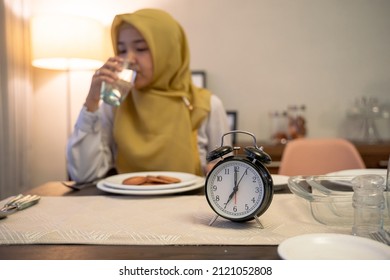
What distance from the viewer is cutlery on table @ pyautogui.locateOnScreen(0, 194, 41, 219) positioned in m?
0.45

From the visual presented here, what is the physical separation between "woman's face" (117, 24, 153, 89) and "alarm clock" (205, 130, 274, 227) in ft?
1.28

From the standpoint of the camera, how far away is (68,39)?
4.00 feet

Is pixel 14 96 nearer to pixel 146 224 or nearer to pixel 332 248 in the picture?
pixel 146 224

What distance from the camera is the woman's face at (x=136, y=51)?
729 mm

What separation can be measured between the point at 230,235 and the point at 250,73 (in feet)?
4.29

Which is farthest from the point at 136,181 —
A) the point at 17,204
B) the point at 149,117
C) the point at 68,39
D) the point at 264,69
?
the point at 264,69

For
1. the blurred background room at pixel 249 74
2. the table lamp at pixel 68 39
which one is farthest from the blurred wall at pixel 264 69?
the table lamp at pixel 68 39

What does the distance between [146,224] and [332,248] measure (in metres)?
0.21

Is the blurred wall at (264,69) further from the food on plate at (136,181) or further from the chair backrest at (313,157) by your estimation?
the food on plate at (136,181)

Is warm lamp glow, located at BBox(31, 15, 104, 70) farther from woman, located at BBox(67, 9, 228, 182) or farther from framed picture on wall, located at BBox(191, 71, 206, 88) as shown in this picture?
framed picture on wall, located at BBox(191, 71, 206, 88)

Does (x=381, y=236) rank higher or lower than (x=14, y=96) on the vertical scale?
lower

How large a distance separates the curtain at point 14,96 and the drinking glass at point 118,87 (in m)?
0.74

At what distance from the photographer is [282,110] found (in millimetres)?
1597
